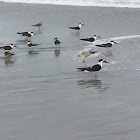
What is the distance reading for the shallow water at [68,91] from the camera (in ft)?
23.6

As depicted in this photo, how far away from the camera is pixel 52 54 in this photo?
14438mm

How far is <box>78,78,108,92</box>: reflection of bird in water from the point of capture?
995 cm

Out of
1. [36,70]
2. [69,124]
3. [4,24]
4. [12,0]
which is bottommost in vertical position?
[69,124]

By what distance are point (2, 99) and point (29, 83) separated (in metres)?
1.49

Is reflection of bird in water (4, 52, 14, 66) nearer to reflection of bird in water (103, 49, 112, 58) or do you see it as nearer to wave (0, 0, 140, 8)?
reflection of bird in water (103, 49, 112, 58)

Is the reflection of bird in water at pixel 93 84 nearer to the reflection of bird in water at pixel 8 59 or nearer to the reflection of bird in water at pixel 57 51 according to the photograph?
the reflection of bird in water at pixel 8 59

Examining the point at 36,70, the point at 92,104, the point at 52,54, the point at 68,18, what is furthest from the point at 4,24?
the point at 92,104

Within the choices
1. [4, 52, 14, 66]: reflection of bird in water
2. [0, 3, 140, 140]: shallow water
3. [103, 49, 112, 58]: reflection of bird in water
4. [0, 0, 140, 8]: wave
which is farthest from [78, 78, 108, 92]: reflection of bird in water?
[0, 0, 140, 8]: wave

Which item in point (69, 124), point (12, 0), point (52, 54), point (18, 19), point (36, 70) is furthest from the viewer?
point (12, 0)

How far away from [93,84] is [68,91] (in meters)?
1.00

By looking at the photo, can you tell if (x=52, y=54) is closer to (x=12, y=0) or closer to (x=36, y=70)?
(x=36, y=70)

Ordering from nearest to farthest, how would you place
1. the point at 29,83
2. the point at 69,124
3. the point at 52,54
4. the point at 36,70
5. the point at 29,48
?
the point at 69,124, the point at 29,83, the point at 36,70, the point at 52,54, the point at 29,48

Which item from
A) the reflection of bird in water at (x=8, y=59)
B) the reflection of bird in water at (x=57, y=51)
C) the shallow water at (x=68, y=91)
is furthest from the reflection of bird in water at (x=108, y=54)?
the reflection of bird in water at (x=8, y=59)

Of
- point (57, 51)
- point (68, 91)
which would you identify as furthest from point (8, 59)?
point (68, 91)
